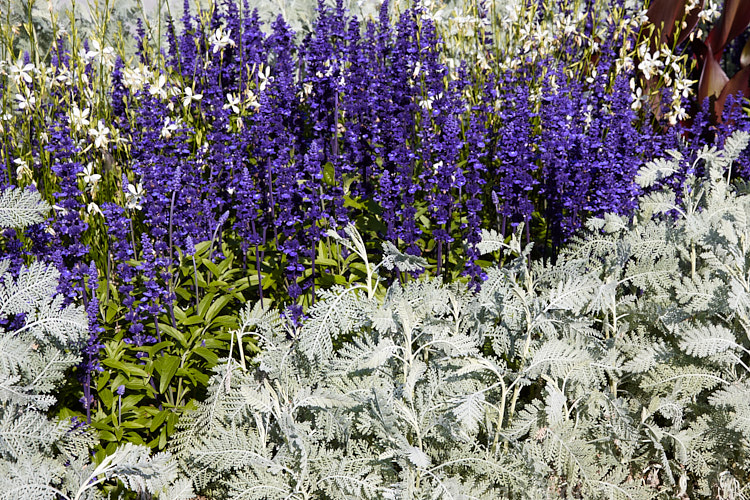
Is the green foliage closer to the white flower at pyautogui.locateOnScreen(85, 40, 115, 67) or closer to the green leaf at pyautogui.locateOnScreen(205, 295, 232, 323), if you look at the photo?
the green leaf at pyautogui.locateOnScreen(205, 295, 232, 323)

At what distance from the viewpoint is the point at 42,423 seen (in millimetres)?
2412

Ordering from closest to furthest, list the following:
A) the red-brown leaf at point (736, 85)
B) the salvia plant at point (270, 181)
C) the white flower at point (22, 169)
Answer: the salvia plant at point (270, 181), the white flower at point (22, 169), the red-brown leaf at point (736, 85)

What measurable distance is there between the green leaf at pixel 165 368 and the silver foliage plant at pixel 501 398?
258 mm

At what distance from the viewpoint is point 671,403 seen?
2619 mm

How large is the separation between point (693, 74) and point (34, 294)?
5.37 m

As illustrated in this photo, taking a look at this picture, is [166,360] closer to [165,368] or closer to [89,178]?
[165,368]

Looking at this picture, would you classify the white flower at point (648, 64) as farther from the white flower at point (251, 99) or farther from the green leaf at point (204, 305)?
the green leaf at point (204, 305)

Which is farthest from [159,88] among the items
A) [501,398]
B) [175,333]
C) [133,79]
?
[501,398]

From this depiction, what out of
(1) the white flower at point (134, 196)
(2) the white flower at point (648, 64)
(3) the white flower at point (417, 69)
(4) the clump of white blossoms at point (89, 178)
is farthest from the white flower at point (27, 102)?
(2) the white flower at point (648, 64)

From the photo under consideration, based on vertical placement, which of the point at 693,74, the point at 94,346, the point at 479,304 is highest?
the point at 693,74

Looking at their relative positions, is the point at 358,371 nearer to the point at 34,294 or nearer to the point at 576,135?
the point at 34,294

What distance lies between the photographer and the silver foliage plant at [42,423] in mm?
2178

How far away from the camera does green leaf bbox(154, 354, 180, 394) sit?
3.02 metres

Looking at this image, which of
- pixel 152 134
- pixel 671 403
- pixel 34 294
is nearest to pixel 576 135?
pixel 671 403
